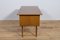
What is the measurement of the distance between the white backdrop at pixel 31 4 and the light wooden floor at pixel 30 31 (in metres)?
0.21

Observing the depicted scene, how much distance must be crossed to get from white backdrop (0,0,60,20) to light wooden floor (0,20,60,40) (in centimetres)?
21

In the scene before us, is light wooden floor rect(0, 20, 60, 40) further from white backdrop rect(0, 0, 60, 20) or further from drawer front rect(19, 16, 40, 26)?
drawer front rect(19, 16, 40, 26)

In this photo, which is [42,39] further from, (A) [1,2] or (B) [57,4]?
(A) [1,2]

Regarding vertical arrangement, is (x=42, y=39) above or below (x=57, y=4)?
below

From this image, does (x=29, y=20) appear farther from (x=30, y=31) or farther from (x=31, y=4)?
(x=31, y=4)

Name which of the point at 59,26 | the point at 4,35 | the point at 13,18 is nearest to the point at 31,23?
the point at 4,35

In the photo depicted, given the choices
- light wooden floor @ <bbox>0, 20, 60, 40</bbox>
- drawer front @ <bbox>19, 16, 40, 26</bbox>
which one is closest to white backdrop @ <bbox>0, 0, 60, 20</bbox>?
light wooden floor @ <bbox>0, 20, 60, 40</bbox>

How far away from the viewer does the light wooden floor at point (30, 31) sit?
2928mm

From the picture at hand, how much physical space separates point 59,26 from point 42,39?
954mm

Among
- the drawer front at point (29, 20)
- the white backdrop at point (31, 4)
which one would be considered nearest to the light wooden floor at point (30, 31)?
the white backdrop at point (31, 4)

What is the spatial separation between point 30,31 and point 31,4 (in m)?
0.99

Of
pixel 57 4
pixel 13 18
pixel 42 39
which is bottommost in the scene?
pixel 42 39

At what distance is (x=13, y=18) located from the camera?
4.07 m

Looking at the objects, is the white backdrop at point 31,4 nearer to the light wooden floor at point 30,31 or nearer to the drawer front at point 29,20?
the light wooden floor at point 30,31
